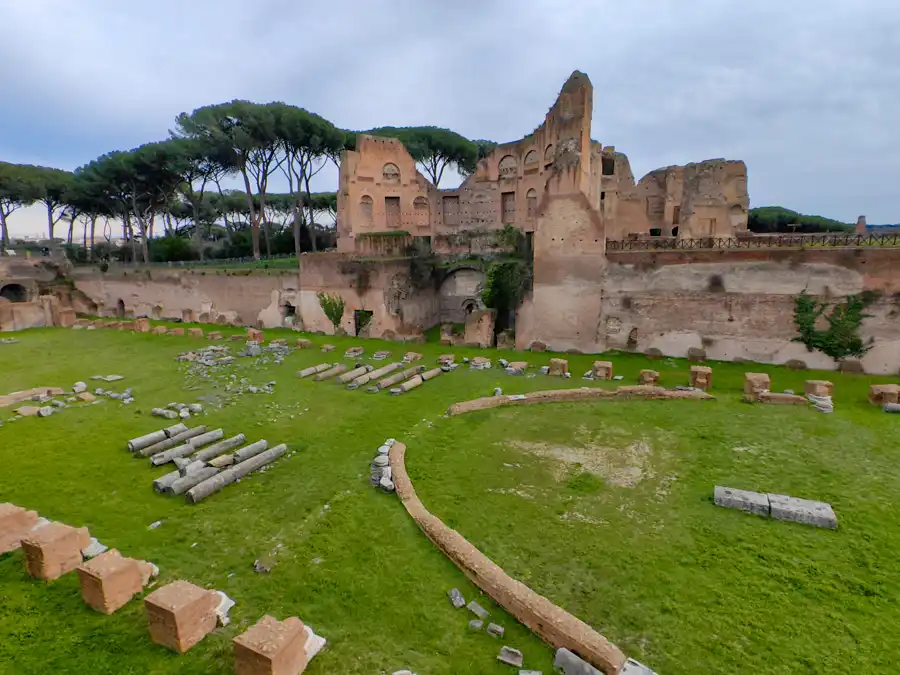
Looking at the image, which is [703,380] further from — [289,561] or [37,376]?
[37,376]

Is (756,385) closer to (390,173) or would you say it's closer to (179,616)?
(179,616)

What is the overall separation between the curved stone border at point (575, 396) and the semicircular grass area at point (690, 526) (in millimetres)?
832

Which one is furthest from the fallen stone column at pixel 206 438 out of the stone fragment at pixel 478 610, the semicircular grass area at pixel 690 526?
the stone fragment at pixel 478 610

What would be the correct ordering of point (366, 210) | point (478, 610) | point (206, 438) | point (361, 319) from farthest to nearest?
point (366, 210), point (361, 319), point (206, 438), point (478, 610)

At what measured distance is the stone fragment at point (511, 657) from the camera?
3.87 m

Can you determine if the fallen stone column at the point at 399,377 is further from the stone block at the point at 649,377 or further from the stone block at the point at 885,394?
the stone block at the point at 885,394

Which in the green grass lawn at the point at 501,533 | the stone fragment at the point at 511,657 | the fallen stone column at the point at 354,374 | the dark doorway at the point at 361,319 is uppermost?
the dark doorway at the point at 361,319

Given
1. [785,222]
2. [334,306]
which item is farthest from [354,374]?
[785,222]

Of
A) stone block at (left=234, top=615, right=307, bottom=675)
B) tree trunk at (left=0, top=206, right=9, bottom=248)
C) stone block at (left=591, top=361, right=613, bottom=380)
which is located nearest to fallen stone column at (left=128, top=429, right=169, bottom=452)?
stone block at (left=234, top=615, right=307, bottom=675)

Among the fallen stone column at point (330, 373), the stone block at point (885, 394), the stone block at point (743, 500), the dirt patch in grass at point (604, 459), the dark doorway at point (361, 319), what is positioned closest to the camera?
the stone block at point (743, 500)

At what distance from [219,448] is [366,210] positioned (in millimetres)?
21871

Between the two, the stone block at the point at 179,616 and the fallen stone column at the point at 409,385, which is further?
the fallen stone column at the point at 409,385

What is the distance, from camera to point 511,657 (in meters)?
3.90

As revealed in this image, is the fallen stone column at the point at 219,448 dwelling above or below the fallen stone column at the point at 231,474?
above
